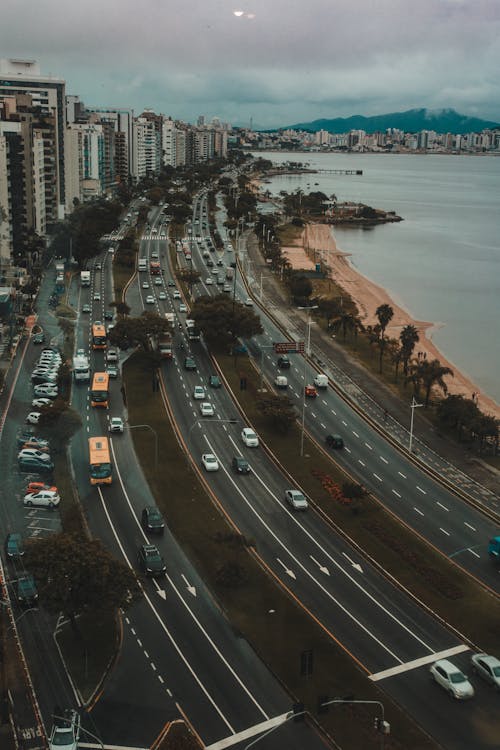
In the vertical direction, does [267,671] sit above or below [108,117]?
below

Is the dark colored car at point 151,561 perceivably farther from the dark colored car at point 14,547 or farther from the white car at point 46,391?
the white car at point 46,391

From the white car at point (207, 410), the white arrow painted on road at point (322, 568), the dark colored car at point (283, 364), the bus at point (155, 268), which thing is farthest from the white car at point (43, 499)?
the bus at point (155, 268)

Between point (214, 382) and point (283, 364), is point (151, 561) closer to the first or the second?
point (214, 382)

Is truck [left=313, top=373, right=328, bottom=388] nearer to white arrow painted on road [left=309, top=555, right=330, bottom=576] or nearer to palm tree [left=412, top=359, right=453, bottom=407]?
palm tree [left=412, top=359, right=453, bottom=407]

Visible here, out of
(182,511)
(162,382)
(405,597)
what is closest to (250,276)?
(162,382)

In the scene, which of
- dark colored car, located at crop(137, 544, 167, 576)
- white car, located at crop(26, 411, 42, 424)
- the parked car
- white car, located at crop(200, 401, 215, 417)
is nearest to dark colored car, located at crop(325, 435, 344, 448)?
white car, located at crop(200, 401, 215, 417)

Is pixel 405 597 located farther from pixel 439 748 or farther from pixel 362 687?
pixel 439 748

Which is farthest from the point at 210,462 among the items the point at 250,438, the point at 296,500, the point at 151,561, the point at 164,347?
the point at 164,347
